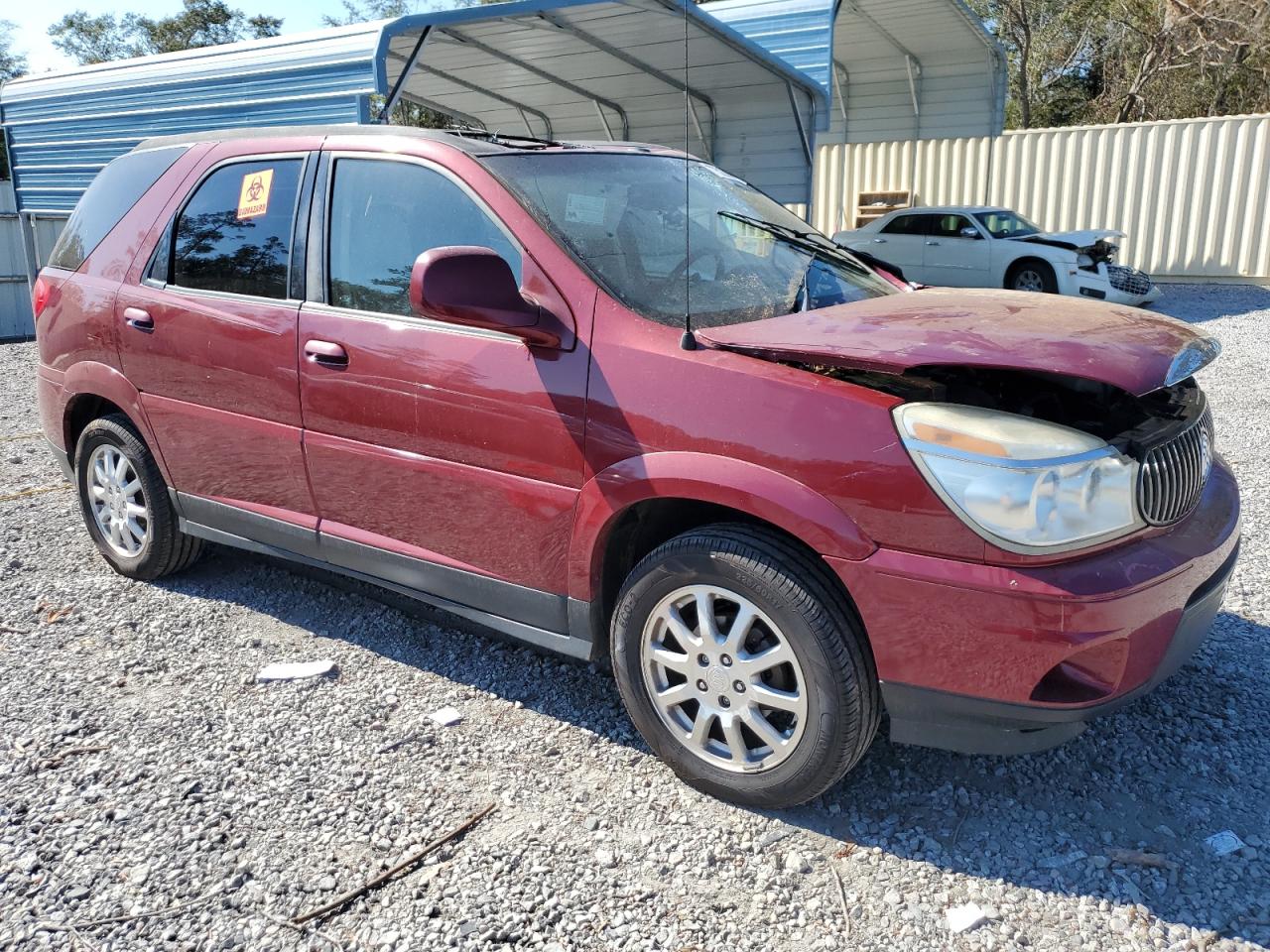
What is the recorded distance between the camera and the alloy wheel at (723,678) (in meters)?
2.73

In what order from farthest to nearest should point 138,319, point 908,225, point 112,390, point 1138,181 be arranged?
point 1138,181
point 908,225
point 112,390
point 138,319

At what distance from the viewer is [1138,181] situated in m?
18.0

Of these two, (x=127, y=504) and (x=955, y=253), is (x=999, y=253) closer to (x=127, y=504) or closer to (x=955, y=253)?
(x=955, y=253)

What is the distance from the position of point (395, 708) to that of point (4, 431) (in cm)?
647

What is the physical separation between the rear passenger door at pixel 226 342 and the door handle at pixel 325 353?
0.38 ft

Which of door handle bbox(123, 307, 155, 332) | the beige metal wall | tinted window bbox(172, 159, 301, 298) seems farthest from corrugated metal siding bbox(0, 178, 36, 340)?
the beige metal wall

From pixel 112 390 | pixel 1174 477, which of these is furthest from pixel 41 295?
pixel 1174 477

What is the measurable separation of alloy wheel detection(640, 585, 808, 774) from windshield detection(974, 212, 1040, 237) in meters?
13.9

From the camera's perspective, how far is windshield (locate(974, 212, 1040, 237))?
15.2m

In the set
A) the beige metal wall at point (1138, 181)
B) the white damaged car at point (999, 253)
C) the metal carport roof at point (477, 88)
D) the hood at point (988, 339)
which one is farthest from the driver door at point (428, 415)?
the beige metal wall at point (1138, 181)

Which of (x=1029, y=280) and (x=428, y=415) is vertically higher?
(x=428, y=415)

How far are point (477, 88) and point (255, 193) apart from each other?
13.6 m

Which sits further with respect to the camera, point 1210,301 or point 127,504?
point 1210,301

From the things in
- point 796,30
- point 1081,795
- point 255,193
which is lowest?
point 1081,795
